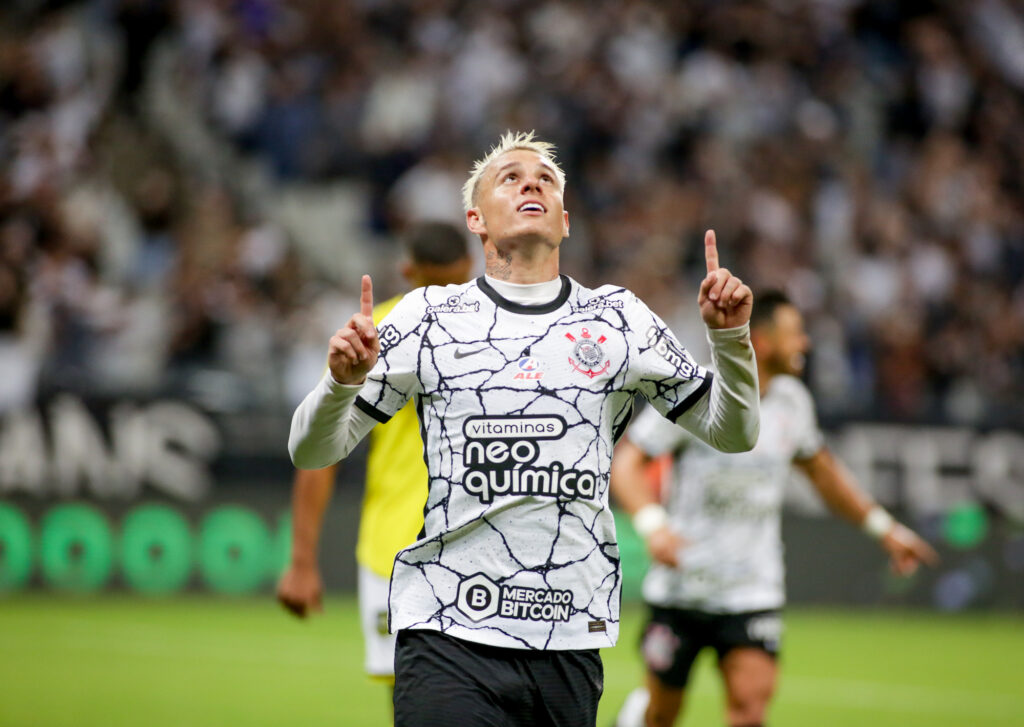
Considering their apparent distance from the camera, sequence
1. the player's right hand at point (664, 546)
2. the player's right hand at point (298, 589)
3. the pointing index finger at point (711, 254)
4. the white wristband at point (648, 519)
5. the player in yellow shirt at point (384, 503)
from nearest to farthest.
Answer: the pointing index finger at point (711, 254), the player in yellow shirt at point (384, 503), the player's right hand at point (298, 589), the player's right hand at point (664, 546), the white wristband at point (648, 519)

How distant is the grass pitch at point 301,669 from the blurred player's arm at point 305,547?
307 cm

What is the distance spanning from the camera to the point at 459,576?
12.6 ft

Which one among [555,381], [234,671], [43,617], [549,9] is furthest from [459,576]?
[549,9]

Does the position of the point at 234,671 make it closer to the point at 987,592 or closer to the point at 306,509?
the point at 306,509

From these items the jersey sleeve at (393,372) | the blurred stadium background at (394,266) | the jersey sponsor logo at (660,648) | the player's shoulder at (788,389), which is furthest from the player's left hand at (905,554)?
the jersey sleeve at (393,372)

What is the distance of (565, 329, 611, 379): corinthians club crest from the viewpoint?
153 inches

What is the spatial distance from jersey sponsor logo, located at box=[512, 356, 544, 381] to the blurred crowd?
9.73m

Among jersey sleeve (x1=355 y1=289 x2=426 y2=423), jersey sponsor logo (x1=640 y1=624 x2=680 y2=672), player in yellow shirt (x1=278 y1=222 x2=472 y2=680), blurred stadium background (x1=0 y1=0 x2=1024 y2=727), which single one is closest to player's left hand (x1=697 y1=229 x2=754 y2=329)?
jersey sleeve (x1=355 y1=289 x2=426 y2=423)

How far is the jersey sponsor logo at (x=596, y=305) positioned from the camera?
4.02 m

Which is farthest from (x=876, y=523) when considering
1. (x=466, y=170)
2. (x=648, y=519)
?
(x=466, y=170)

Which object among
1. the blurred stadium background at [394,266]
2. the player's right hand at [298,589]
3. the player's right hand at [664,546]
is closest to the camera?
the player's right hand at [298,589]

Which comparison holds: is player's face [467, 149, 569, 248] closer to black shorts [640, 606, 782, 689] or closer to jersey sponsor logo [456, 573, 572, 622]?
jersey sponsor logo [456, 573, 572, 622]

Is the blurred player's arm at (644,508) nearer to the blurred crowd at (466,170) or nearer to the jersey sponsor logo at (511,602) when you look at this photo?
the jersey sponsor logo at (511,602)

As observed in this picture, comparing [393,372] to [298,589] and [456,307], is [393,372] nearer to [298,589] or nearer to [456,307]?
[456,307]
